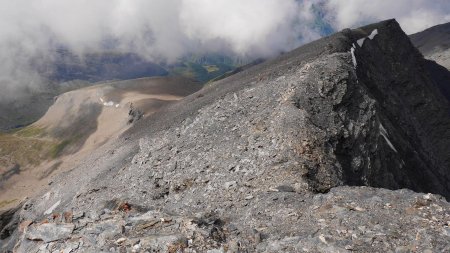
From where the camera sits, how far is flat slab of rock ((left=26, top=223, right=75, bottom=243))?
1964cm

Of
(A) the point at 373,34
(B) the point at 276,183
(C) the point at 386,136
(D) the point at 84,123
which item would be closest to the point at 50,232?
(B) the point at 276,183

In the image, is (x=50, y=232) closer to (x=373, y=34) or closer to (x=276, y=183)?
(x=276, y=183)

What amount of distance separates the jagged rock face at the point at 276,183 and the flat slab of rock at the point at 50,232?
0.24ft

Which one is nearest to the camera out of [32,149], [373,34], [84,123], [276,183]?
[276,183]

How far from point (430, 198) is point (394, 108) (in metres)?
39.1

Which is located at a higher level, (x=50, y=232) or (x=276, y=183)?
(x=50, y=232)

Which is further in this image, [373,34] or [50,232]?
[373,34]

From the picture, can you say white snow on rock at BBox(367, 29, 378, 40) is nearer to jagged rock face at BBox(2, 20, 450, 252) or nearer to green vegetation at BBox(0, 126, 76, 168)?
jagged rock face at BBox(2, 20, 450, 252)

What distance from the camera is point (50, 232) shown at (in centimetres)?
2008

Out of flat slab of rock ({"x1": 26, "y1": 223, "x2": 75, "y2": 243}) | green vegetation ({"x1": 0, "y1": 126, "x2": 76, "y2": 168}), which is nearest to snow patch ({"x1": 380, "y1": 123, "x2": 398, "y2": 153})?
flat slab of rock ({"x1": 26, "y1": 223, "x2": 75, "y2": 243})

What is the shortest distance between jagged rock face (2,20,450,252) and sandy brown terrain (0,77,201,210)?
235 feet

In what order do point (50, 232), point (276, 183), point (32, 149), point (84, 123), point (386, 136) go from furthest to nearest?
point (32, 149) → point (84, 123) → point (386, 136) → point (276, 183) → point (50, 232)

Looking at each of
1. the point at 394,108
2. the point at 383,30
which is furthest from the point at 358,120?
the point at 383,30

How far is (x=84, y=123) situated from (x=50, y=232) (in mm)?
148997
